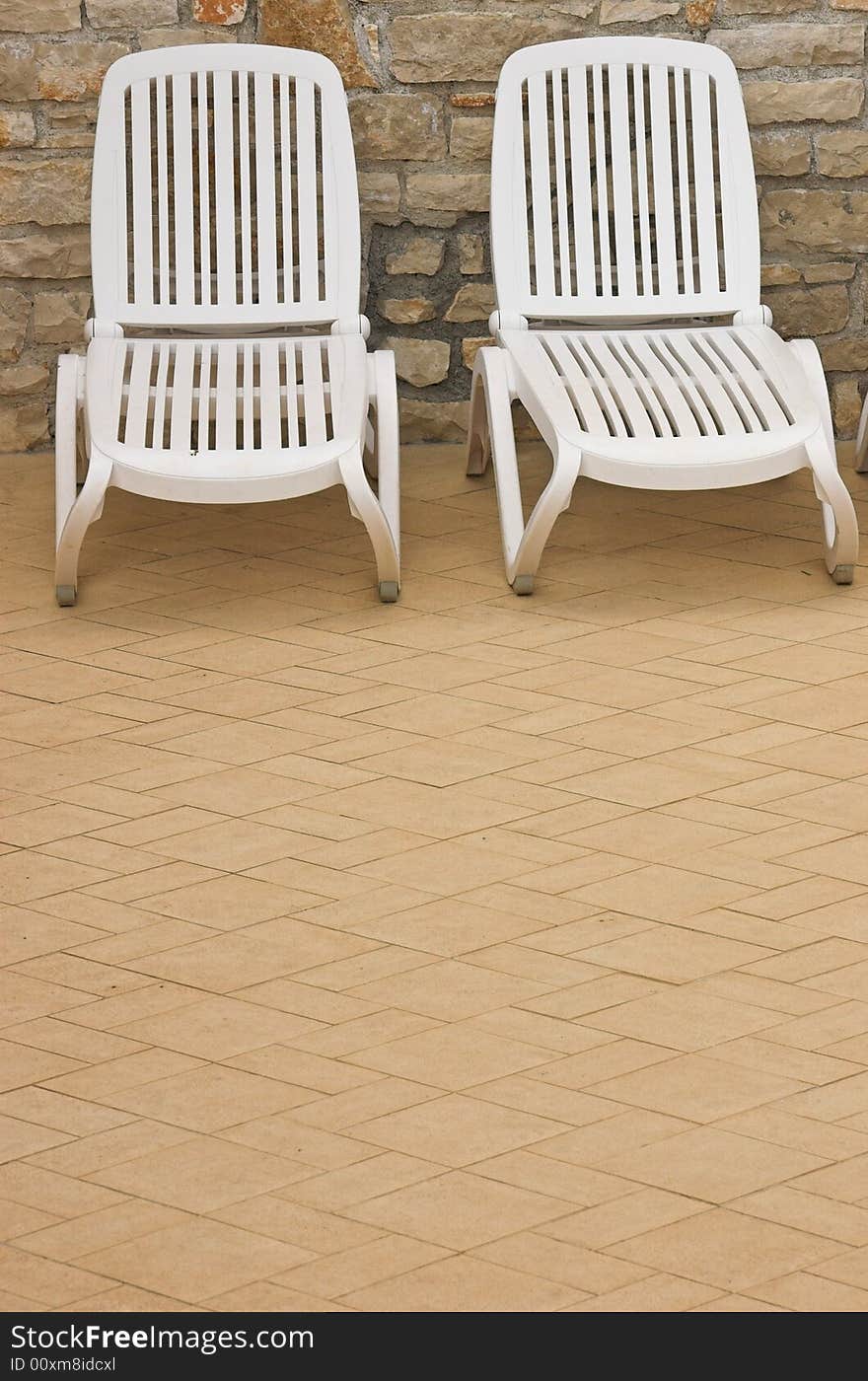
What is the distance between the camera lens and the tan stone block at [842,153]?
17.9ft

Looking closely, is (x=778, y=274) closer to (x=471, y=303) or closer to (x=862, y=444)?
(x=862, y=444)

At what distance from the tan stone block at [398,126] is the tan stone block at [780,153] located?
960 millimetres

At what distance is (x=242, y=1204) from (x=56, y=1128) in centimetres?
34

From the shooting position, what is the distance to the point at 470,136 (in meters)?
5.43

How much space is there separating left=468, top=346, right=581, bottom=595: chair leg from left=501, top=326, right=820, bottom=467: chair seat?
0.05 metres

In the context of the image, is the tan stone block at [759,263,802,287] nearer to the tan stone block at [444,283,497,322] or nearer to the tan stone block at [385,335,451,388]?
the tan stone block at [444,283,497,322]

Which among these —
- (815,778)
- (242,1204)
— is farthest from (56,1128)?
(815,778)

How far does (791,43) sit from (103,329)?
2.25m

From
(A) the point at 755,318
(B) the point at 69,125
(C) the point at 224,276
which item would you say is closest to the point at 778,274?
(A) the point at 755,318

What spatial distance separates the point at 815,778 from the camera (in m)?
3.61

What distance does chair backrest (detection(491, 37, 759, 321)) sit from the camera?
5.05m

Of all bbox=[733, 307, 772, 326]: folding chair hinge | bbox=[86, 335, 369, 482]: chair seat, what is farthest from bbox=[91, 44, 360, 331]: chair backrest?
bbox=[733, 307, 772, 326]: folding chair hinge

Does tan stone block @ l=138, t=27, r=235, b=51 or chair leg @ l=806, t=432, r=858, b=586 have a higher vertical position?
tan stone block @ l=138, t=27, r=235, b=51
